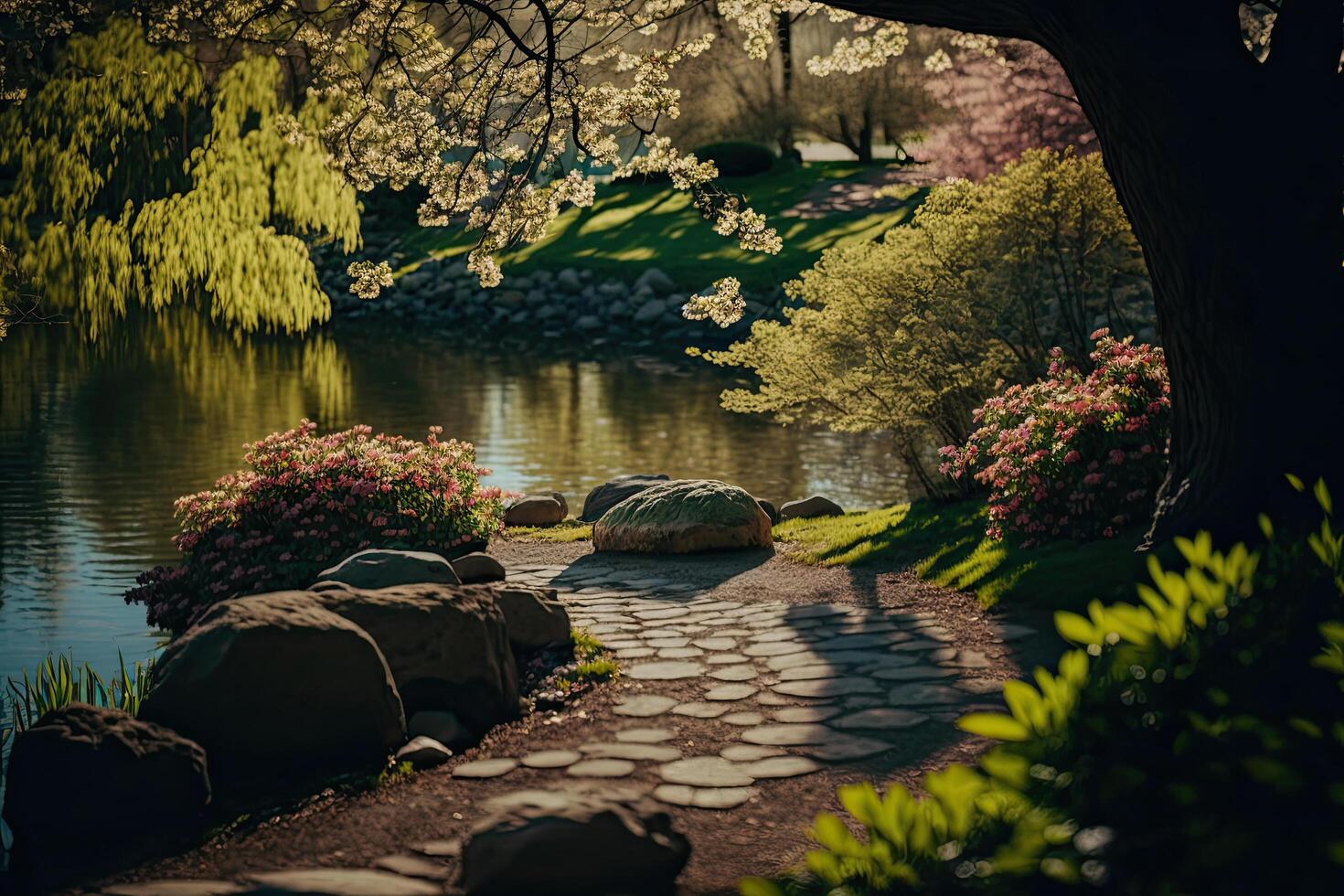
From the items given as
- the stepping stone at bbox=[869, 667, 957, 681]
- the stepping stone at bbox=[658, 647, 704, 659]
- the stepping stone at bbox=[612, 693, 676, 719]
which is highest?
the stepping stone at bbox=[869, 667, 957, 681]

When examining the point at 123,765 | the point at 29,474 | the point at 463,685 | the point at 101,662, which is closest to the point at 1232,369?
the point at 463,685

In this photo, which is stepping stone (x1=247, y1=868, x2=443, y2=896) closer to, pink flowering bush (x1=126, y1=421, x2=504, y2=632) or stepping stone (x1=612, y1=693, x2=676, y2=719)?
stepping stone (x1=612, y1=693, x2=676, y2=719)

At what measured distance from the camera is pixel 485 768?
6188mm

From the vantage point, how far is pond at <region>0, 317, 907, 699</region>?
12.6 m

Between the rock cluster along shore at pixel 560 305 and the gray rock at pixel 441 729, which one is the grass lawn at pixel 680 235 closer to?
the rock cluster along shore at pixel 560 305

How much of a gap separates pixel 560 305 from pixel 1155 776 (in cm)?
3560

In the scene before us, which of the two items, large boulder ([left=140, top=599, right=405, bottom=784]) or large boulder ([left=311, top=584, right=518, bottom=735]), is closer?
large boulder ([left=140, top=599, right=405, bottom=784])

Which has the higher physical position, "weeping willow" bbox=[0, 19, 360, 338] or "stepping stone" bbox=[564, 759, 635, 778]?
"weeping willow" bbox=[0, 19, 360, 338]

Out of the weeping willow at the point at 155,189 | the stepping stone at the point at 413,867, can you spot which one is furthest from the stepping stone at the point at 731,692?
the weeping willow at the point at 155,189

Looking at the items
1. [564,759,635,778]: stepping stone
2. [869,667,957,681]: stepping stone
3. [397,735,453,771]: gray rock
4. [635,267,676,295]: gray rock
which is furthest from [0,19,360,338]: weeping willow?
[635,267,676,295]: gray rock

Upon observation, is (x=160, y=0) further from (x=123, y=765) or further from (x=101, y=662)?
(x=123, y=765)

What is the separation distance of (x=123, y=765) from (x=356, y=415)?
58.9 feet

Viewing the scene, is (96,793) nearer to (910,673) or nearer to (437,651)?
(437,651)

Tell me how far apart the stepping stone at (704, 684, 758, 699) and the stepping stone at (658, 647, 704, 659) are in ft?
2.46
